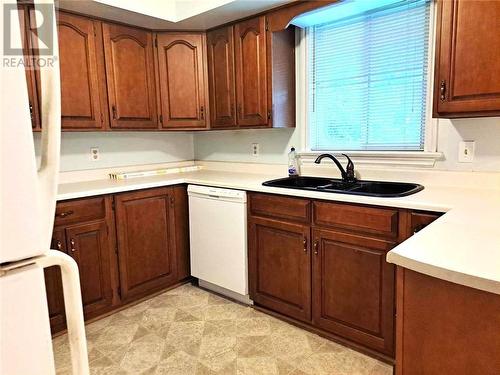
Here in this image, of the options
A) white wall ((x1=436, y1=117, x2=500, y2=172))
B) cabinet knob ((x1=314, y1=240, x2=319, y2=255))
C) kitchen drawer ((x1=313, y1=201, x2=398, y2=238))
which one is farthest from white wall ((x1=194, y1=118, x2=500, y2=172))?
cabinet knob ((x1=314, y1=240, x2=319, y2=255))

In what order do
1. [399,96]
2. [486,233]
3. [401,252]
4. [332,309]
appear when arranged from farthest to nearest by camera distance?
[399,96] < [332,309] < [486,233] < [401,252]

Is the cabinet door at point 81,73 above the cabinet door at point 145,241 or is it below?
above

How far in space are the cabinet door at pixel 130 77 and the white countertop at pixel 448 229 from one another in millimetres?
602

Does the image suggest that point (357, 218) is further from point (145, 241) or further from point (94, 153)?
point (94, 153)

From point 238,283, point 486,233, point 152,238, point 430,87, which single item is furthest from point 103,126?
point 486,233

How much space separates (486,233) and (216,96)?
230 cm

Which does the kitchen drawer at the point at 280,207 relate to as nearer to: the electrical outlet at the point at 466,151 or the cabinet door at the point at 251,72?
the cabinet door at the point at 251,72

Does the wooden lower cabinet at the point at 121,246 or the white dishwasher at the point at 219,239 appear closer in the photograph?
the wooden lower cabinet at the point at 121,246

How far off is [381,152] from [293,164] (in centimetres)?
67

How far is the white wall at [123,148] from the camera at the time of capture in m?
2.77

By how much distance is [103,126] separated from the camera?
2691mm

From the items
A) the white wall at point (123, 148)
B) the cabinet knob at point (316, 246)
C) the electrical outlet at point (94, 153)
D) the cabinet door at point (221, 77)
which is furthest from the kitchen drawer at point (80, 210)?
the cabinet knob at point (316, 246)

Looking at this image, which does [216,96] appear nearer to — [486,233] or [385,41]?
[385,41]

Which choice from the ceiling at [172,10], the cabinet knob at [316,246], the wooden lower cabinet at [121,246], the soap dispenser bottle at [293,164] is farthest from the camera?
the soap dispenser bottle at [293,164]
